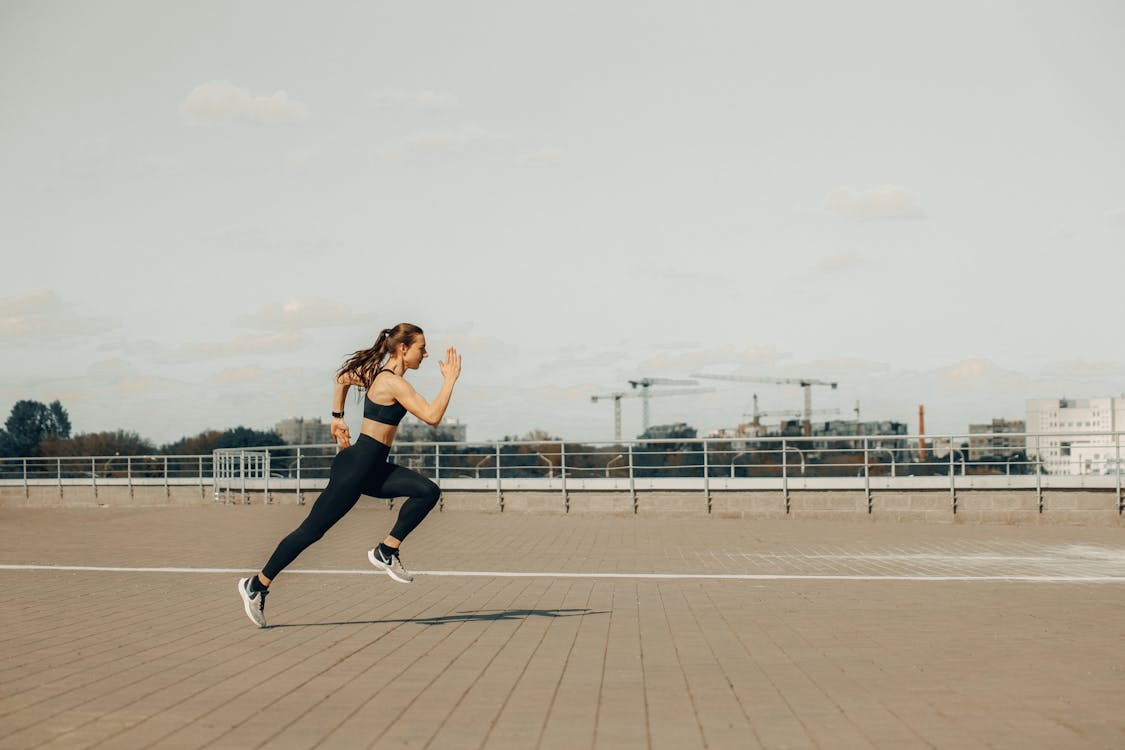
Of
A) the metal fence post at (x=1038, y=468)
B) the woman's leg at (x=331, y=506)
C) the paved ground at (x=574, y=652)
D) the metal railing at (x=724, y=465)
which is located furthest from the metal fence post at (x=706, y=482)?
the woman's leg at (x=331, y=506)

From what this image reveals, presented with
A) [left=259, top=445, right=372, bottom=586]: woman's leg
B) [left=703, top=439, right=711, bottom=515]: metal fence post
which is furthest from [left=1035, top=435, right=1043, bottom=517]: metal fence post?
[left=259, top=445, right=372, bottom=586]: woman's leg

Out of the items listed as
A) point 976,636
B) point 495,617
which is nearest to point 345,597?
point 495,617

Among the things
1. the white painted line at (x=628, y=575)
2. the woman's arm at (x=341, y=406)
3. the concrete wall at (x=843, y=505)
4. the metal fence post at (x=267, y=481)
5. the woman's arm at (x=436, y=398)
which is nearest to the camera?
the woman's arm at (x=436, y=398)

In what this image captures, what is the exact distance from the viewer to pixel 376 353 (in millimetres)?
8008

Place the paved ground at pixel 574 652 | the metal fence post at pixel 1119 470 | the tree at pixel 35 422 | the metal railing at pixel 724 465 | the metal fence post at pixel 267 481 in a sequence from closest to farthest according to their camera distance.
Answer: the paved ground at pixel 574 652 < the metal fence post at pixel 1119 470 < the metal railing at pixel 724 465 < the metal fence post at pixel 267 481 < the tree at pixel 35 422

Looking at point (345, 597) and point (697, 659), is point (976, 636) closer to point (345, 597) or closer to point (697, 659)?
point (697, 659)

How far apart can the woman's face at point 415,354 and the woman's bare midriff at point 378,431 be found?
47 centimetres

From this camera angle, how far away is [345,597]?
9398mm

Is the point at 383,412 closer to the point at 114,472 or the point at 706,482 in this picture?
the point at 706,482

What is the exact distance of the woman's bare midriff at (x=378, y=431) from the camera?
7.72m

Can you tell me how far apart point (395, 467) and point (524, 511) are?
1424 centimetres

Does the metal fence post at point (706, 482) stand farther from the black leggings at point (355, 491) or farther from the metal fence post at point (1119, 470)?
the black leggings at point (355, 491)

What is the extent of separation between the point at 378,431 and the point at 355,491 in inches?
15.9

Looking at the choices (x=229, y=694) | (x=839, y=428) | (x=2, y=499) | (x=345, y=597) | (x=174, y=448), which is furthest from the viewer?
(x=839, y=428)
